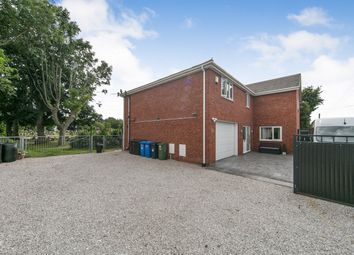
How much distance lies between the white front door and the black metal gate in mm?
8305

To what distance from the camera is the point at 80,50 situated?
18797mm

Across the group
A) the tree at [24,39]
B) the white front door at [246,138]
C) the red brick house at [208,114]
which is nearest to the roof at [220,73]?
the red brick house at [208,114]

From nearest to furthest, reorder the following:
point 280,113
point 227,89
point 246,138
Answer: point 227,89 < point 246,138 < point 280,113

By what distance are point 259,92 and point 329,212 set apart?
13061 mm

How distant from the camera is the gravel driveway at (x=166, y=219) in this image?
2.63 meters

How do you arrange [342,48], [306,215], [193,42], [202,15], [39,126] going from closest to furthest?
[306,215], [202,15], [342,48], [193,42], [39,126]

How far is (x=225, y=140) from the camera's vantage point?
10.8 metres

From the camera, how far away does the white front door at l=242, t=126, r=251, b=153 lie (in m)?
13.2

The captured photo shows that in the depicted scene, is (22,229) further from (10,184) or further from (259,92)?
(259,92)

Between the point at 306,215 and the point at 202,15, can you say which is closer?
the point at 306,215

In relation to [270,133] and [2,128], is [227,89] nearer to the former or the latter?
[270,133]

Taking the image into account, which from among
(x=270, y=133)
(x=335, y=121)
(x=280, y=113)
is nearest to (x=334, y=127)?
(x=335, y=121)

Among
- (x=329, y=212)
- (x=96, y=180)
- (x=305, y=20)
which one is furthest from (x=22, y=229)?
(x=305, y=20)

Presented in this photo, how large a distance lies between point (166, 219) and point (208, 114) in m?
6.40
